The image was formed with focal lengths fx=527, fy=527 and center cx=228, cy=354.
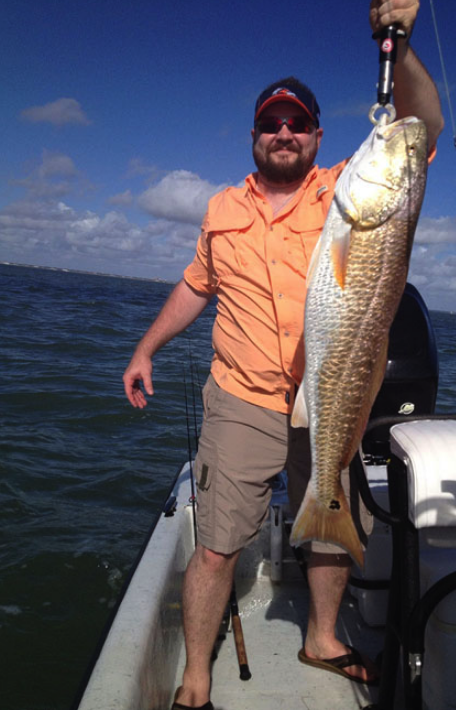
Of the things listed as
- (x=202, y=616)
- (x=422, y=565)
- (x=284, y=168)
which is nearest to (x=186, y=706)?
(x=202, y=616)

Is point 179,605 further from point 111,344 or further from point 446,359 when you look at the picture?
point 446,359

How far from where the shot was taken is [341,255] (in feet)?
6.83

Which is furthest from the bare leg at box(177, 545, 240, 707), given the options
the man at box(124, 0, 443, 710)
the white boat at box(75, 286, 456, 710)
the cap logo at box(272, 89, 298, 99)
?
the cap logo at box(272, 89, 298, 99)

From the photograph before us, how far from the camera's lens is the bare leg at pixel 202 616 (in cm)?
254

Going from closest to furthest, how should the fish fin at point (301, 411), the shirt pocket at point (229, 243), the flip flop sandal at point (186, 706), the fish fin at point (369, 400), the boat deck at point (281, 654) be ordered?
the fish fin at point (369, 400), the fish fin at point (301, 411), the flip flop sandal at point (186, 706), the shirt pocket at point (229, 243), the boat deck at point (281, 654)

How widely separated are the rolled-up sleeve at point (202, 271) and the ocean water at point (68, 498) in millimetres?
1625

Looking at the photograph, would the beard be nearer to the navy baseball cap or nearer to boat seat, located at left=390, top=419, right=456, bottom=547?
the navy baseball cap

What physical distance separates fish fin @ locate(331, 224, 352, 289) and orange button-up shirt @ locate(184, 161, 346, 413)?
1.37ft

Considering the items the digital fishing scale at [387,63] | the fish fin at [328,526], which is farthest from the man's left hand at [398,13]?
the fish fin at [328,526]

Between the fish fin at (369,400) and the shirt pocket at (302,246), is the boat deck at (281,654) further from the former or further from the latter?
the shirt pocket at (302,246)

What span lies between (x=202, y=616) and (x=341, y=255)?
1.81 meters

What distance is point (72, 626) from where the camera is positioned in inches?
170

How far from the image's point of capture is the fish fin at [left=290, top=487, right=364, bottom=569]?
7.55 ft

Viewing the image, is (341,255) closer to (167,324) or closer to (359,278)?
(359,278)
